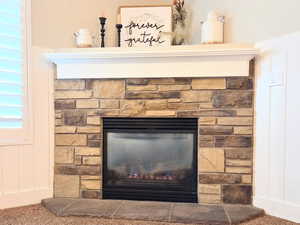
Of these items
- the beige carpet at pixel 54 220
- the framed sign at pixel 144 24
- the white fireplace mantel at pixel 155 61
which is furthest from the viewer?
the framed sign at pixel 144 24

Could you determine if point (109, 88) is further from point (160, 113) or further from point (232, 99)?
point (232, 99)

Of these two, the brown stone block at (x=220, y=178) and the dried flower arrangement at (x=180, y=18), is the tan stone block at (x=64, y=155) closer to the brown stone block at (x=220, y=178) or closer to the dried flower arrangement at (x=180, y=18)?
the brown stone block at (x=220, y=178)

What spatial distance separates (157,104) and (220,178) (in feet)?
2.62

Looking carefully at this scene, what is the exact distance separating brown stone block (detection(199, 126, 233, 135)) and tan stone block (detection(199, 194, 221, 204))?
0.52 m

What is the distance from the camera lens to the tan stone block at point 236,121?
2.10 metres

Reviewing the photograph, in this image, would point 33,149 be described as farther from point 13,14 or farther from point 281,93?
point 281,93

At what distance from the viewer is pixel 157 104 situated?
2193mm

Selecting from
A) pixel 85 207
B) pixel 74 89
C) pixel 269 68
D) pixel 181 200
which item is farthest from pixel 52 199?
pixel 269 68

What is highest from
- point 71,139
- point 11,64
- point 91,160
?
point 11,64

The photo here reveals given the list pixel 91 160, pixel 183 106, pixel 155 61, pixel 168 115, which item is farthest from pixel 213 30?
pixel 91 160

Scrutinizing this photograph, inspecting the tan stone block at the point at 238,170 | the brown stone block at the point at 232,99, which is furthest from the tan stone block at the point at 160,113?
the tan stone block at the point at 238,170

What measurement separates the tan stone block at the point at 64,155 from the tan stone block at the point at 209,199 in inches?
45.3

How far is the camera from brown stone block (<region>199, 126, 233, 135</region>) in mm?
2129

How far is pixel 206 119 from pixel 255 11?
928 millimetres
